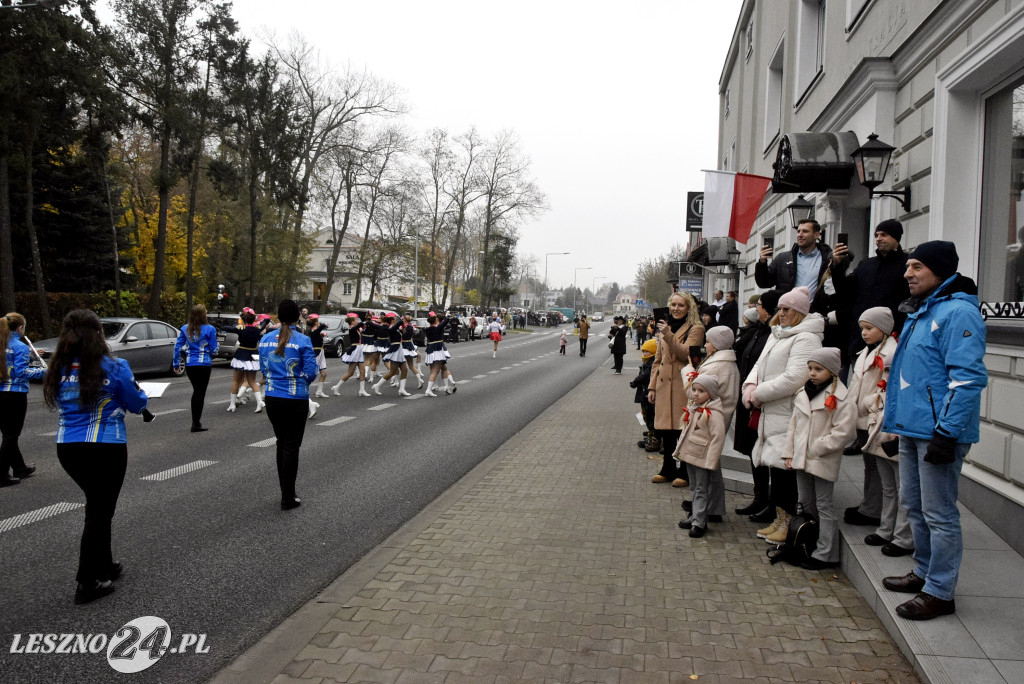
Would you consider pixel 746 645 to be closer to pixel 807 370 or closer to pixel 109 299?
pixel 807 370

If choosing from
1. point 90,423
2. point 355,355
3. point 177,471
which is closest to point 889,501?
point 90,423

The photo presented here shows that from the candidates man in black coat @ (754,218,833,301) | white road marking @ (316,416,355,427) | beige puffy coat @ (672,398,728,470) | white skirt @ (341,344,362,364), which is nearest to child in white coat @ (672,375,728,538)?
beige puffy coat @ (672,398,728,470)

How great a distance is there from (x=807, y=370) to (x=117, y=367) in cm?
452

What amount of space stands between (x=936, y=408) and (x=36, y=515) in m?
6.58

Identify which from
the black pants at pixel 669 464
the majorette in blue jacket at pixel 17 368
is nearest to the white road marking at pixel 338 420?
the majorette in blue jacket at pixel 17 368

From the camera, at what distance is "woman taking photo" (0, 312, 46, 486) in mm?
6898

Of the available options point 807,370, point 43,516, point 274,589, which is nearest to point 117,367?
point 274,589

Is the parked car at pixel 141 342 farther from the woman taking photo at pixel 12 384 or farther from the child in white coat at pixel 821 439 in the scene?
the child in white coat at pixel 821 439

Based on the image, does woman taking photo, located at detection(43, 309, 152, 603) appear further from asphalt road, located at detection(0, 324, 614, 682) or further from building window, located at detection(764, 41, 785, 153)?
building window, located at detection(764, 41, 785, 153)

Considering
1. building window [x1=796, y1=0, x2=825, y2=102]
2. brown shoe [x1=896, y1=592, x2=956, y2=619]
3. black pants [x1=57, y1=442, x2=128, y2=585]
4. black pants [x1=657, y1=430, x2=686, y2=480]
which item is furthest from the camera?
building window [x1=796, y1=0, x2=825, y2=102]

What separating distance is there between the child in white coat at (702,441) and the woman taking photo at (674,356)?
931 millimetres

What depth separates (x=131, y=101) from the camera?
26.0m

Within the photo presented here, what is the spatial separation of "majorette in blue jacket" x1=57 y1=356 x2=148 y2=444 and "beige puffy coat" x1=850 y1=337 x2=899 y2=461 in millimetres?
Answer: 4773

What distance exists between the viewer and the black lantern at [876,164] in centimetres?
756
